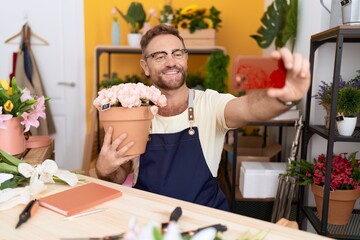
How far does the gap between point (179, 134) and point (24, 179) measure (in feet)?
2.15

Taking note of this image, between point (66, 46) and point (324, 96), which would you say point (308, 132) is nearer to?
point (324, 96)

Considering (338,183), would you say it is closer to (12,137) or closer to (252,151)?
(252,151)

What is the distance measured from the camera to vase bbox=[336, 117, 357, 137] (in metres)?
1.77

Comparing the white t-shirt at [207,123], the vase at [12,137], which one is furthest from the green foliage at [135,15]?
the vase at [12,137]

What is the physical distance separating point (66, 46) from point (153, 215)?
3071 millimetres

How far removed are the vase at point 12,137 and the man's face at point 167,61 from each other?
0.64 m

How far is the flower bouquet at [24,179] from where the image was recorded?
1016 mm

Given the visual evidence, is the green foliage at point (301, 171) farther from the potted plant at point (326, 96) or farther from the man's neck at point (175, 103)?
the man's neck at point (175, 103)

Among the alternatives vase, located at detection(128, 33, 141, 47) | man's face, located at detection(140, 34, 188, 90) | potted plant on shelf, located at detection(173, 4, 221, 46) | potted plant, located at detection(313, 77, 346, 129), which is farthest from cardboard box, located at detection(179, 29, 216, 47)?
man's face, located at detection(140, 34, 188, 90)

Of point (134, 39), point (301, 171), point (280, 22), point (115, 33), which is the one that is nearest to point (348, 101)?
point (301, 171)

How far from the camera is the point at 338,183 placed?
182 cm

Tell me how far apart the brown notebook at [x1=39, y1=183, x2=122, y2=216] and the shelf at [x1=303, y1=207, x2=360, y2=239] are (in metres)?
1.28

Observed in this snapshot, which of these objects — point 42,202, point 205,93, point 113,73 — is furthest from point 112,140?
point 113,73

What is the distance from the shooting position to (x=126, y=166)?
1649 mm
